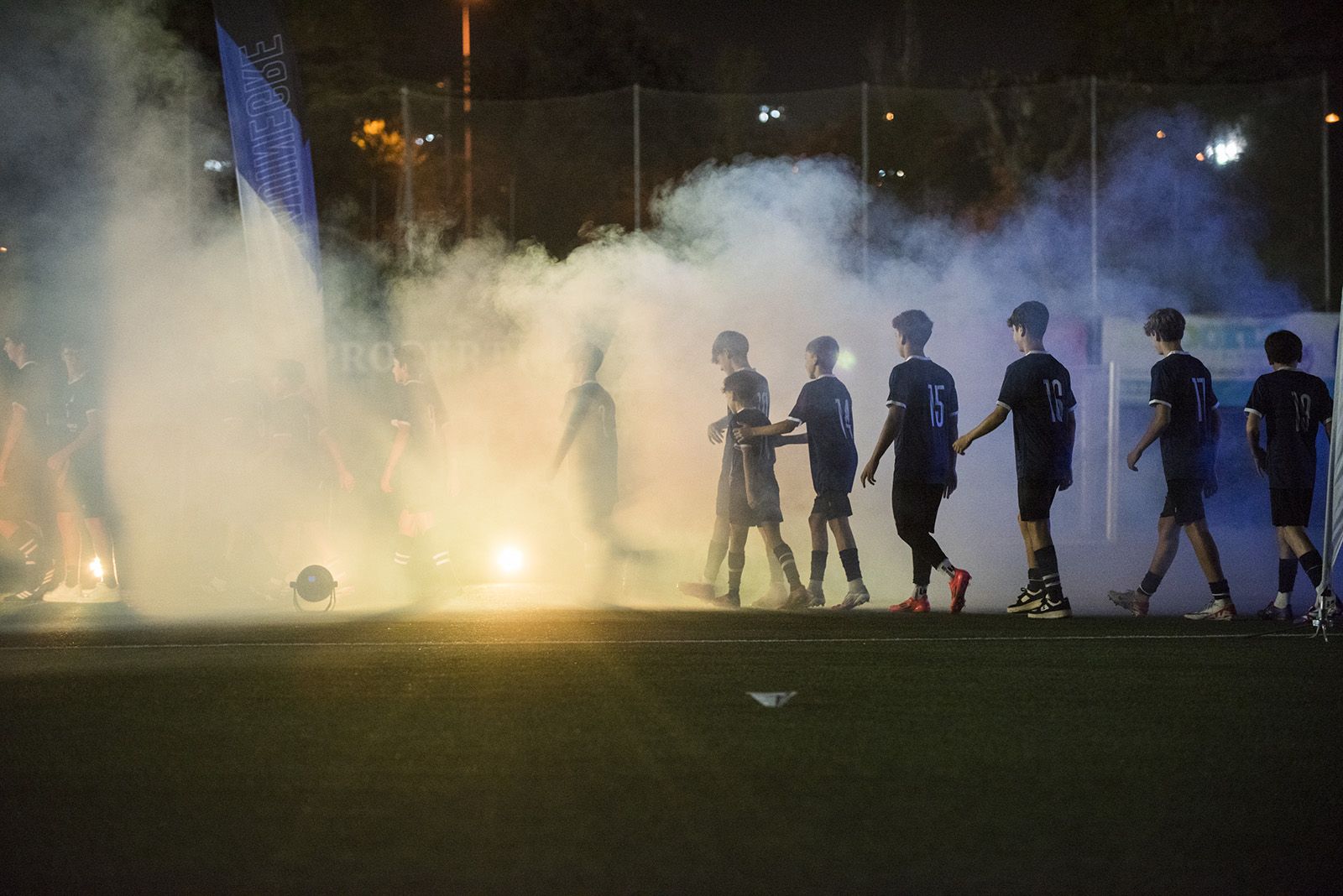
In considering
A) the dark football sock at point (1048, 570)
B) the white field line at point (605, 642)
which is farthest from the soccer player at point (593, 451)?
the dark football sock at point (1048, 570)

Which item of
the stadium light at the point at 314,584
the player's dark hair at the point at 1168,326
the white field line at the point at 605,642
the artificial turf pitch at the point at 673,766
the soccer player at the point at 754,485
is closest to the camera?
the artificial turf pitch at the point at 673,766

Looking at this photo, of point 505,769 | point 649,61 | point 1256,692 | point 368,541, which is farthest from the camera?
point 649,61

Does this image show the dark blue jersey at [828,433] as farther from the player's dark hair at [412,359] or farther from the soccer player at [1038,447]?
the player's dark hair at [412,359]

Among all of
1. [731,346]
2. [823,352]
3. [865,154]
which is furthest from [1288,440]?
[865,154]

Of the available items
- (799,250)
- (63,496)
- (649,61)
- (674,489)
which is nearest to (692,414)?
(674,489)

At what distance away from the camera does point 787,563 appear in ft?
31.0

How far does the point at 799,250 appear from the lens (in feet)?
46.9

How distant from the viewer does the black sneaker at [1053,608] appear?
8.40 meters

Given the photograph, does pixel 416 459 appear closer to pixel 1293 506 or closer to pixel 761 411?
pixel 761 411

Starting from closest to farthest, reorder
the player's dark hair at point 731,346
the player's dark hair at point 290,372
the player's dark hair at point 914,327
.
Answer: the player's dark hair at point 914,327 < the player's dark hair at point 731,346 < the player's dark hair at point 290,372

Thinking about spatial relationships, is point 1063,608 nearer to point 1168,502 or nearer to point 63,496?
point 1168,502

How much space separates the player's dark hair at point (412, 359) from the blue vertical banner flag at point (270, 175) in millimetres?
1767

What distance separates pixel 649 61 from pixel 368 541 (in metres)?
28.8

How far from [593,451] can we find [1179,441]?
3450 millimetres
